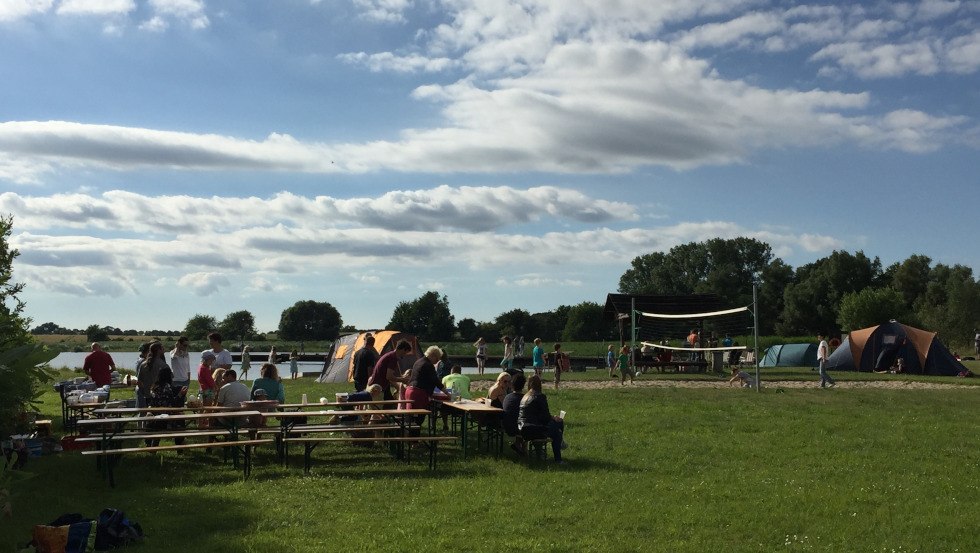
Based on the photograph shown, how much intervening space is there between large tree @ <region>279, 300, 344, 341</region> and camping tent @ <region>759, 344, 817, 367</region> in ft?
193

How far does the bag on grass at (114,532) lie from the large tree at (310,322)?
84673 mm

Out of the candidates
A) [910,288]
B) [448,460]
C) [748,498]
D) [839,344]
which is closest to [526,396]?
[448,460]

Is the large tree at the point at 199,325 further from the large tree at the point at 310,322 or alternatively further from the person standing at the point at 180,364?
the person standing at the point at 180,364

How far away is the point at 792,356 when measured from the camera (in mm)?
37531

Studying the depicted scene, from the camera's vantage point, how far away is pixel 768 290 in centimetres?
7994

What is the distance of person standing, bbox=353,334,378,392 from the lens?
44.0 feet

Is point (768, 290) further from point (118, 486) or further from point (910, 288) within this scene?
point (118, 486)

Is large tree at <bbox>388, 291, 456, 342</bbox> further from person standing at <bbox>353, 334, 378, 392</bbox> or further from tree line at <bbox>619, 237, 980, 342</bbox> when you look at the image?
person standing at <bbox>353, 334, 378, 392</bbox>

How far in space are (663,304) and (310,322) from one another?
65107 millimetres

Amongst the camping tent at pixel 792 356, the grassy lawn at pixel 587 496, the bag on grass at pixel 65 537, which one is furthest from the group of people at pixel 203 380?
the camping tent at pixel 792 356

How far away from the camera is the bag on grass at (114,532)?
21.7 ft

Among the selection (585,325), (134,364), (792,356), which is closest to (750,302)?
(585,325)

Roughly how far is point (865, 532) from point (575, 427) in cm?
685

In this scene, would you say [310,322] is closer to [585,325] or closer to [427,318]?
[427,318]
